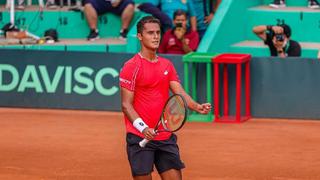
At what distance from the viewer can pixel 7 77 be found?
15648mm

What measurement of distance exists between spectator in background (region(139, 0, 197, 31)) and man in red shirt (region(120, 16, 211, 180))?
811cm

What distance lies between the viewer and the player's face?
8.06 meters

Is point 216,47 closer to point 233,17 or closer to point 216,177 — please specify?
point 233,17

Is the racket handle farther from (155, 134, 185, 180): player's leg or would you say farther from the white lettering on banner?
the white lettering on banner

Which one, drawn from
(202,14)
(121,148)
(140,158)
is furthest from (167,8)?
(140,158)

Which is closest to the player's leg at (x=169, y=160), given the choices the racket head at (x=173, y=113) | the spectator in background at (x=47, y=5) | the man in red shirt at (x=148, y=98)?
the man in red shirt at (x=148, y=98)

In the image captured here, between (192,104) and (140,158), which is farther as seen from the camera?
(140,158)

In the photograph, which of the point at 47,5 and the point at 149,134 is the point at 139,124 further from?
the point at 47,5

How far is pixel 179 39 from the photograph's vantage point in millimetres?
15383

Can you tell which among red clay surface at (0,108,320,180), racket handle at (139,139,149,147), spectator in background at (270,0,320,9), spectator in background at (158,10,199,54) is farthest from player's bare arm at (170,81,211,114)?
spectator in background at (270,0,320,9)

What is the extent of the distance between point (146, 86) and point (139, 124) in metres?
0.41

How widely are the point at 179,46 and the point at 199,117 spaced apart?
146cm

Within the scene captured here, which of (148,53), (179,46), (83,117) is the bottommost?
(83,117)

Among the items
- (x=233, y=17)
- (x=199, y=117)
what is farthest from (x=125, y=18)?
(x=199, y=117)
